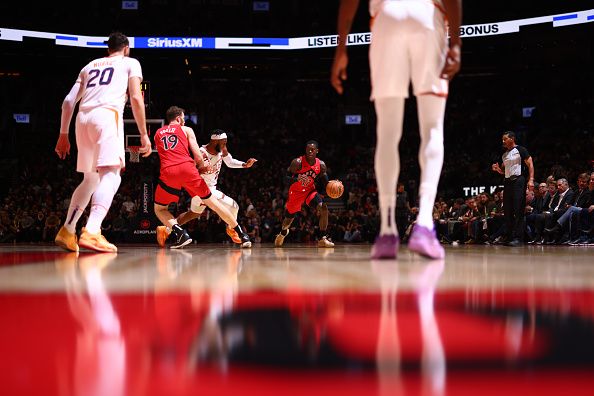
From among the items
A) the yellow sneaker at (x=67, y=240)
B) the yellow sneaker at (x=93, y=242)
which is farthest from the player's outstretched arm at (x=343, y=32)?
the yellow sneaker at (x=67, y=240)

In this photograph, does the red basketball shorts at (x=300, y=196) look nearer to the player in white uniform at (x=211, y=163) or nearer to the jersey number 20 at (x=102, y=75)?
the player in white uniform at (x=211, y=163)

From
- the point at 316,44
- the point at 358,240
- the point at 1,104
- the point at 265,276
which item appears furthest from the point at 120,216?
the point at 265,276

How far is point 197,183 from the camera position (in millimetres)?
7289

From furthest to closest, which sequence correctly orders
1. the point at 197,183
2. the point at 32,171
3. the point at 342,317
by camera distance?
1. the point at 32,171
2. the point at 197,183
3. the point at 342,317

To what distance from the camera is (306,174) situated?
9297mm

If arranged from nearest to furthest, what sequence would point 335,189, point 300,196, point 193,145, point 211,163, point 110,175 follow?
point 110,175 → point 193,145 → point 335,189 → point 211,163 → point 300,196

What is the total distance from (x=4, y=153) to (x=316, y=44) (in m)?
12.0

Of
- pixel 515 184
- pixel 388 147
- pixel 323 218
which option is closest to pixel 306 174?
pixel 323 218

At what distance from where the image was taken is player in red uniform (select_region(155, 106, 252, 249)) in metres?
7.29

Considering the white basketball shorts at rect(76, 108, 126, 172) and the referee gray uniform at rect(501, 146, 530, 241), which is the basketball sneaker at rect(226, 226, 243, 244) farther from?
the referee gray uniform at rect(501, 146, 530, 241)

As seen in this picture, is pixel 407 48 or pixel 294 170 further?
pixel 294 170

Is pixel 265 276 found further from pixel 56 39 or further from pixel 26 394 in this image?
pixel 56 39

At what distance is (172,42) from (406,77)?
19109 millimetres

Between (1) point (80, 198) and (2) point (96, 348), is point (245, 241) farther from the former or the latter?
(2) point (96, 348)
